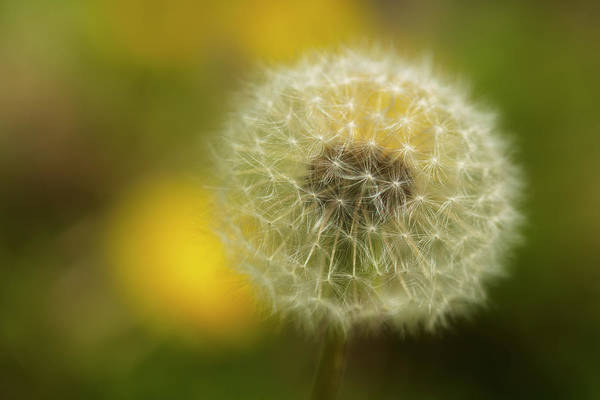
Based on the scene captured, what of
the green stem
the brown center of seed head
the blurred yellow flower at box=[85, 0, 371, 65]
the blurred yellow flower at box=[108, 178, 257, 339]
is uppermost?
the blurred yellow flower at box=[85, 0, 371, 65]

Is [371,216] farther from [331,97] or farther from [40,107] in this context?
[40,107]

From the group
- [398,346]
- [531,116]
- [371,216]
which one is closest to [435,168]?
[371,216]

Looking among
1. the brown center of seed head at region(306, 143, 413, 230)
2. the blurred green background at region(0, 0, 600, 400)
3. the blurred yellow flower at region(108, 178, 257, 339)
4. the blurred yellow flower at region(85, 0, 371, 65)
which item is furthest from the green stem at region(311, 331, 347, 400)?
the blurred yellow flower at region(85, 0, 371, 65)

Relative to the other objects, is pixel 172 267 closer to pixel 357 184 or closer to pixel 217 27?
pixel 357 184

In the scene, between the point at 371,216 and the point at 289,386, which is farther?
the point at 289,386

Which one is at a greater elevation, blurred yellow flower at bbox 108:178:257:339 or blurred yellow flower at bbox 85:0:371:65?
blurred yellow flower at bbox 85:0:371:65

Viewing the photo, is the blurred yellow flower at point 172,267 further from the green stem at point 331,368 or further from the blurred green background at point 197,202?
the green stem at point 331,368

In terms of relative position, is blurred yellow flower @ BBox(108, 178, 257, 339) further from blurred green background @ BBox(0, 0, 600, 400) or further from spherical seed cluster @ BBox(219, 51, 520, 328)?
spherical seed cluster @ BBox(219, 51, 520, 328)
